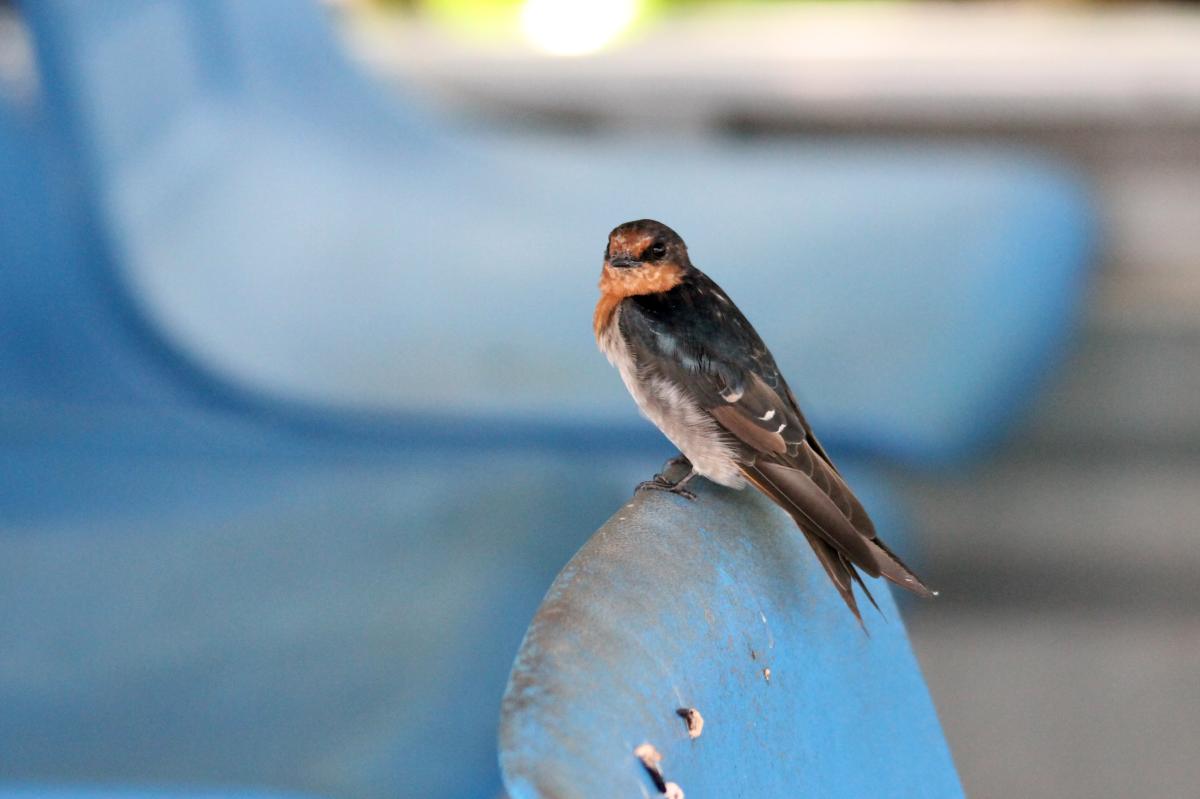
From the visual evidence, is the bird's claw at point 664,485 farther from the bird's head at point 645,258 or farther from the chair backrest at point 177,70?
the chair backrest at point 177,70

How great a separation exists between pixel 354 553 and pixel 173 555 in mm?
182

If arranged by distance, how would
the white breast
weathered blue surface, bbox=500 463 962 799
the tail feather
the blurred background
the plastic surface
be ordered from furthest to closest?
the plastic surface < the blurred background < the white breast < the tail feather < weathered blue surface, bbox=500 463 962 799

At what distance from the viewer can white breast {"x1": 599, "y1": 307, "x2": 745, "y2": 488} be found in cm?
71

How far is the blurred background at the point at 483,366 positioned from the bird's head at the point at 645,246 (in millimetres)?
468

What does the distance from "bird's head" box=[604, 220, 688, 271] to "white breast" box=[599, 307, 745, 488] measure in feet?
0.09

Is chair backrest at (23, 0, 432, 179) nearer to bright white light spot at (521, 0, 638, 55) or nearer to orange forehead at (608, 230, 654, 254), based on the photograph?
bright white light spot at (521, 0, 638, 55)

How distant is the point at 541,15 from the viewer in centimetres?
312

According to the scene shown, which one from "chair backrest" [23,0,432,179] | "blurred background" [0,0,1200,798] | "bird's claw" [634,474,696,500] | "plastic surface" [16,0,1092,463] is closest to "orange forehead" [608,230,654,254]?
"bird's claw" [634,474,696,500]

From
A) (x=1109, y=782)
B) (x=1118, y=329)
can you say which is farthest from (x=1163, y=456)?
(x=1109, y=782)

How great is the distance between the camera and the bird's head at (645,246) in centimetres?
75

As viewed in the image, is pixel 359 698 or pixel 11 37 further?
pixel 11 37

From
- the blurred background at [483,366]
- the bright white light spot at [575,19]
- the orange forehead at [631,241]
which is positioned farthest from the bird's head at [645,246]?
the bright white light spot at [575,19]

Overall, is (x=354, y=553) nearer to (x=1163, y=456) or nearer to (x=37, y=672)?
(x=37, y=672)

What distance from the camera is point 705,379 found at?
73cm
